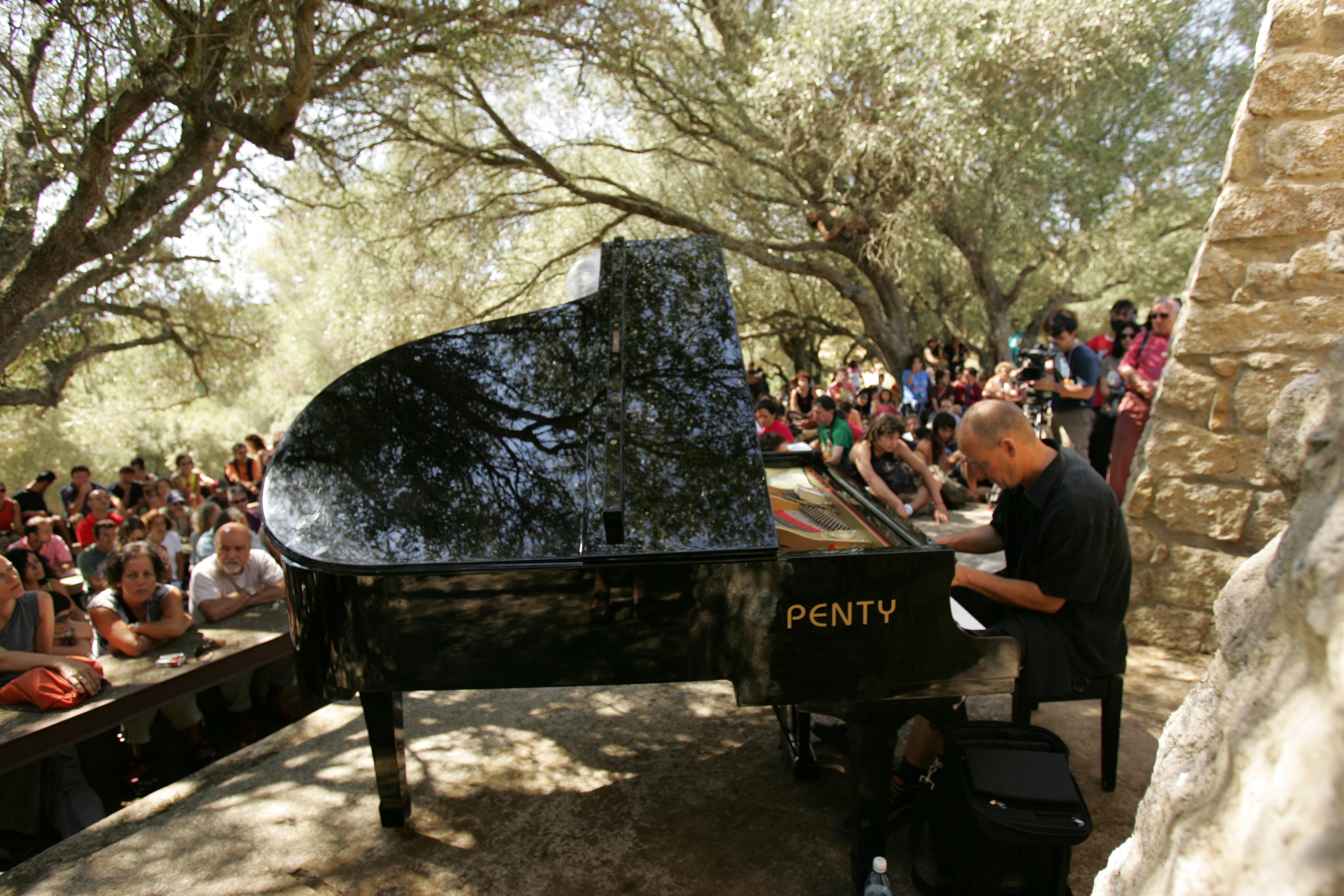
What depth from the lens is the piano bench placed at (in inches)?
122

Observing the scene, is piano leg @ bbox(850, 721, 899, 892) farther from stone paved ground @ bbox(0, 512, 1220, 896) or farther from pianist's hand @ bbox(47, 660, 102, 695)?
pianist's hand @ bbox(47, 660, 102, 695)

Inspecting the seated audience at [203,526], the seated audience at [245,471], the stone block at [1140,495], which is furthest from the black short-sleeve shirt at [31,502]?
the stone block at [1140,495]

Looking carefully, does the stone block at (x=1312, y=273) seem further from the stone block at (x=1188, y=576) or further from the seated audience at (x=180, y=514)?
the seated audience at (x=180, y=514)

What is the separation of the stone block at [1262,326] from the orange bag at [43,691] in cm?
586

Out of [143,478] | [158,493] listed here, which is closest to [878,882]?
[158,493]

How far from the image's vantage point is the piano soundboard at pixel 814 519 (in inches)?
120

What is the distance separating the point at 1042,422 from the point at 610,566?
19.7 feet

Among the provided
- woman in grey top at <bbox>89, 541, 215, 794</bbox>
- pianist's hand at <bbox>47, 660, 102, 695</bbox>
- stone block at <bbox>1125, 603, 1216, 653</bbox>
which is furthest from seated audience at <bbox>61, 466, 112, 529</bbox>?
stone block at <bbox>1125, 603, 1216, 653</bbox>

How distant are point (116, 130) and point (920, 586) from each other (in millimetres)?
7029

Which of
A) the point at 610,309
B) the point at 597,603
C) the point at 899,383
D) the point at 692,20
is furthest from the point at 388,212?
the point at 597,603

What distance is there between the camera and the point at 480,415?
3.25 metres

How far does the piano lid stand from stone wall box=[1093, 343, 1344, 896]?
1.26 meters

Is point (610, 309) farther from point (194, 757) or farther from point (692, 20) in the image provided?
point (692, 20)

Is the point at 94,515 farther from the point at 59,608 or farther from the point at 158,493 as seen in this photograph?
the point at 59,608
